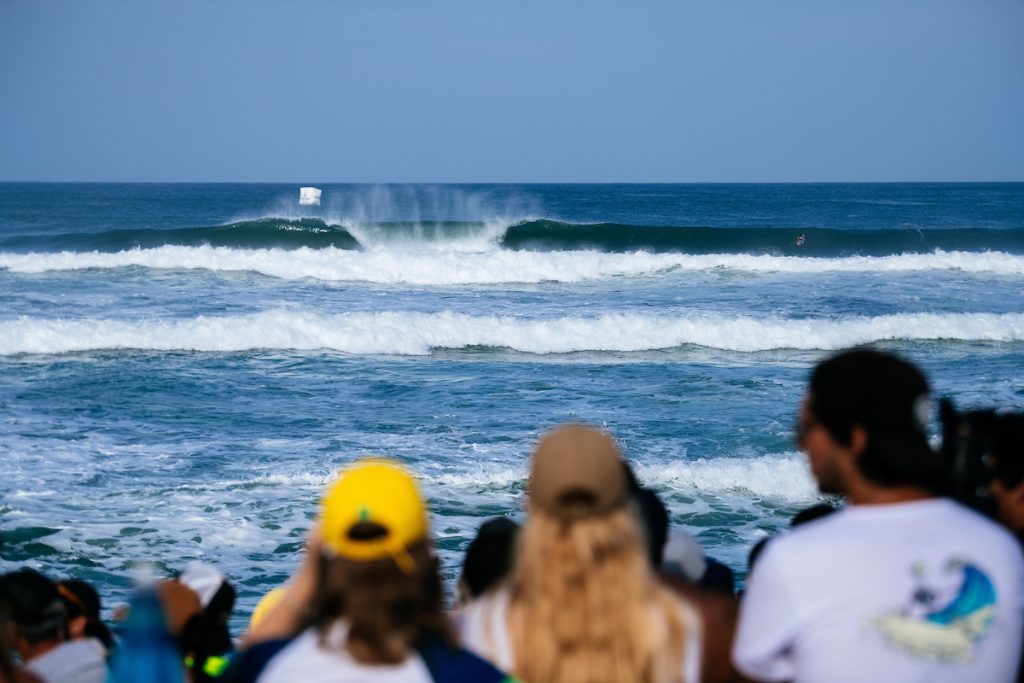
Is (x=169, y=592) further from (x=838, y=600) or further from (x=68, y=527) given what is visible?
(x=68, y=527)

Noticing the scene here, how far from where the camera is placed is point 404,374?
13742 millimetres

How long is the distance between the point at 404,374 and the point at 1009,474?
37.4 feet

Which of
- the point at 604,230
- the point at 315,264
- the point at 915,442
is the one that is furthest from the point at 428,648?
the point at 604,230

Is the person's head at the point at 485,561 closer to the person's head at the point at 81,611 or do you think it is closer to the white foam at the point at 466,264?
the person's head at the point at 81,611

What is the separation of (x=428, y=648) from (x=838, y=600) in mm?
725

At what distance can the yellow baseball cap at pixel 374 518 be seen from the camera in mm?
1791

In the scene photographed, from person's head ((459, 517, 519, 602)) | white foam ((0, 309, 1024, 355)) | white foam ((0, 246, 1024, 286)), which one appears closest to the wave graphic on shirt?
person's head ((459, 517, 519, 602))

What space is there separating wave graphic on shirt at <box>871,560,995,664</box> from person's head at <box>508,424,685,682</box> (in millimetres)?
414

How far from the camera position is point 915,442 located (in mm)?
2025

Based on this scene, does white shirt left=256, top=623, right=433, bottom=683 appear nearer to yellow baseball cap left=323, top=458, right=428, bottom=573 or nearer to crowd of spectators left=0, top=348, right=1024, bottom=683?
crowd of spectators left=0, top=348, right=1024, bottom=683

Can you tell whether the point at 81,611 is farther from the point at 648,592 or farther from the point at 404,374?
the point at 404,374

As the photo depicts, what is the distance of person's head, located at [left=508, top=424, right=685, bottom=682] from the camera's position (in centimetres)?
188

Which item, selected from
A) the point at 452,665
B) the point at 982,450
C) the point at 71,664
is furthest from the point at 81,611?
the point at 982,450

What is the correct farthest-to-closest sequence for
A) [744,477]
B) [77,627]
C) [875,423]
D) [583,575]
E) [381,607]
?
[744,477]
[77,627]
[875,423]
[583,575]
[381,607]
